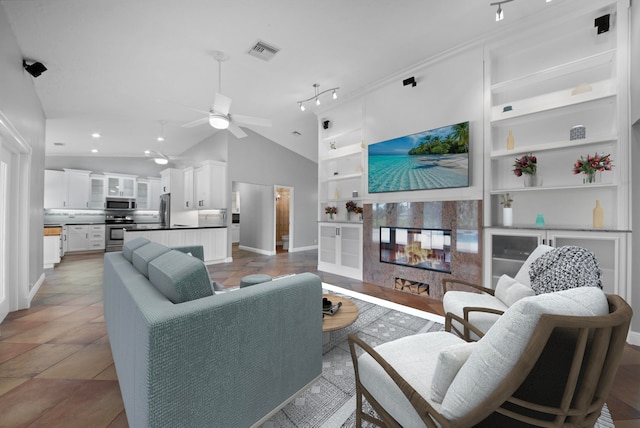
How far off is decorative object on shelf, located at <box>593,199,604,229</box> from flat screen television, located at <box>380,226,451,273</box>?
1.36m

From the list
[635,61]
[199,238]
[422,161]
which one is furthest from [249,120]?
[635,61]

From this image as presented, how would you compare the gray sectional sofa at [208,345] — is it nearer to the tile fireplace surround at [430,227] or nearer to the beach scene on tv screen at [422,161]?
the tile fireplace surround at [430,227]

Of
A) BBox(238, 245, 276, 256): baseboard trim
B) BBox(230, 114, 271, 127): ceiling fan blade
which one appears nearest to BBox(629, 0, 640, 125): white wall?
BBox(230, 114, 271, 127): ceiling fan blade

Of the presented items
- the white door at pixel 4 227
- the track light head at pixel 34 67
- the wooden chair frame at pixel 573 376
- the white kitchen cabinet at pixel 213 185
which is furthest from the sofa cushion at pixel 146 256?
the white kitchen cabinet at pixel 213 185

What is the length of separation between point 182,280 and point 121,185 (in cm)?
890

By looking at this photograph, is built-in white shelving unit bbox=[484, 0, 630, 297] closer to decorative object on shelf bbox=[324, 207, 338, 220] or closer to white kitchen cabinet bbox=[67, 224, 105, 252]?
decorative object on shelf bbox=[324, 207, 338, 220]

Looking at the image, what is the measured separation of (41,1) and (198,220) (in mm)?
5215

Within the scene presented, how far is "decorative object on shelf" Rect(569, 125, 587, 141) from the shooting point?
8.57ft

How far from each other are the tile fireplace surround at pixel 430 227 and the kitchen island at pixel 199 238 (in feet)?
11.7

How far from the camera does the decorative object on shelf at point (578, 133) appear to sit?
261cm

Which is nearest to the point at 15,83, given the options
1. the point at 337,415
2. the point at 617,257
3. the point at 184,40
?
the point at 184,40

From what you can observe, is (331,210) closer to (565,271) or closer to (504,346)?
(565,271)

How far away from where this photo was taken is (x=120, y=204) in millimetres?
7930

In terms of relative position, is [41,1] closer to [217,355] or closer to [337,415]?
[217,355]
